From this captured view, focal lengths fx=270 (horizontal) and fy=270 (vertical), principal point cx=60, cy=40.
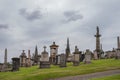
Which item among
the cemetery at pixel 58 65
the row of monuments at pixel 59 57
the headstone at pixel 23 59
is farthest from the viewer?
the headstone at pixel 23 59

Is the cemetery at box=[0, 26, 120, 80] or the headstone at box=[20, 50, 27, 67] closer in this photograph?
the cemetery at box=[0, 26, 120, 80]

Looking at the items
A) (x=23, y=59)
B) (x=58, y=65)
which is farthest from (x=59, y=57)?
(x=23, y=59)

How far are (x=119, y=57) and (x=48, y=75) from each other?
18048mm

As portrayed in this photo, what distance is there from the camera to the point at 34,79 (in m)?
26.1

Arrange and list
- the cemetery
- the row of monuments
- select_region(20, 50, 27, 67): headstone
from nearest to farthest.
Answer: the cemetery
the row of monuments
select_region(20, 50, 27, 67): headstone

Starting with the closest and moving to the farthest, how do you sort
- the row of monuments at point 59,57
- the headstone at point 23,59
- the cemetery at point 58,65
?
the cemetery at point 58,65 < the row of monuments at point 59,57 < the headstone at point 23,59

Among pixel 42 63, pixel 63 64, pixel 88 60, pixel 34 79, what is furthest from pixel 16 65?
pixel 34 79

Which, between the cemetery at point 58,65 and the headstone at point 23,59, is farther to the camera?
the headstone at point 23,59

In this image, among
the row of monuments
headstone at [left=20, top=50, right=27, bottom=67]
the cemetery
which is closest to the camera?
the cemetery

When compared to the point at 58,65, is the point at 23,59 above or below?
above

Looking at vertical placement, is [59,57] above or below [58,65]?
above

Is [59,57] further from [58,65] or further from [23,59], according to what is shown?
[23,59]

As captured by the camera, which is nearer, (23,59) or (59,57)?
(59,57)

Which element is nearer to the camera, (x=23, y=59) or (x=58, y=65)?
(x=58, y=65)
